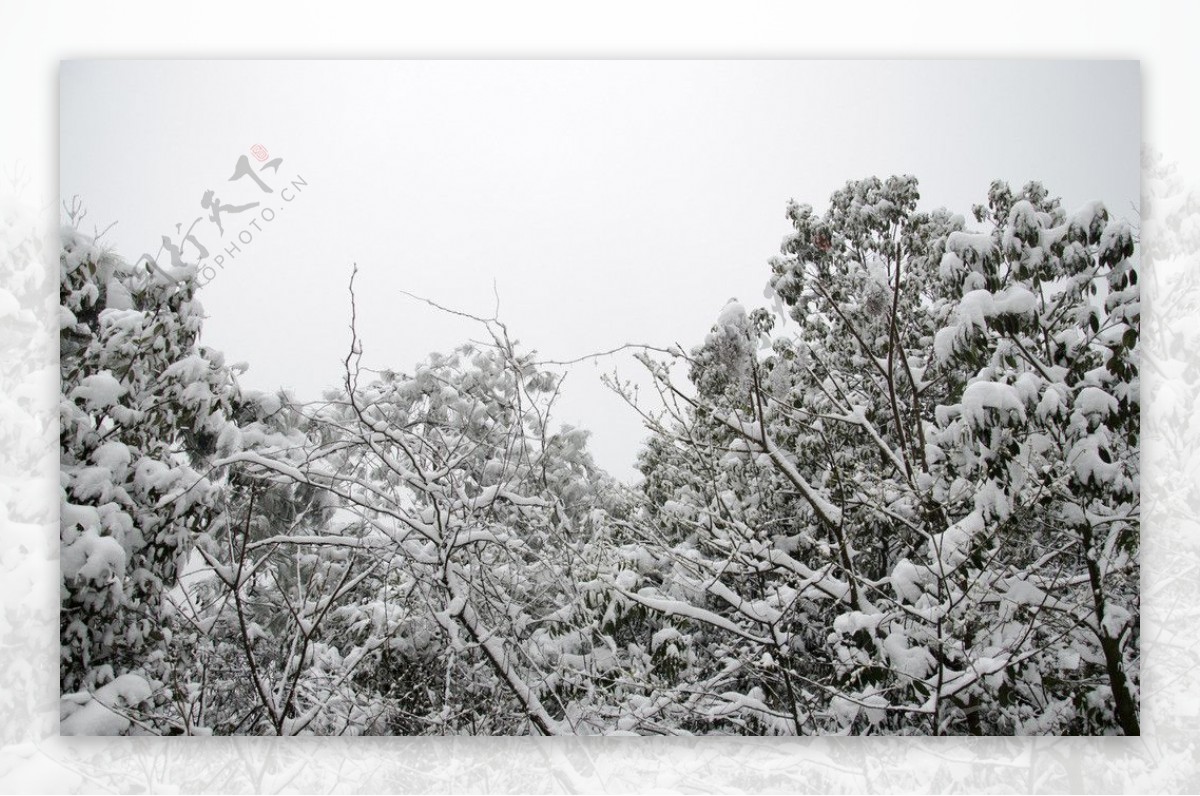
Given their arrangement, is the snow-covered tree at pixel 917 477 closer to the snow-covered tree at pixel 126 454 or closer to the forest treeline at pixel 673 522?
the forest treeline at pixel 673 522

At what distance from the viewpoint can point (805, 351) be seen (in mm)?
3785

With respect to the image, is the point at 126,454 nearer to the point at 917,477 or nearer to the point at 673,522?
the point at 673,522

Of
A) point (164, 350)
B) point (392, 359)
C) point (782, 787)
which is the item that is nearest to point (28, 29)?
point (164, 350)

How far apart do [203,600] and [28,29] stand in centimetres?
173

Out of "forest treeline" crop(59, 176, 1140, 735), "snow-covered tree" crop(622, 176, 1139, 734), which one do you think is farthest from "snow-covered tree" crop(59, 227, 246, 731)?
"snow-covered tree" crop(622, 176, 1139, 734)

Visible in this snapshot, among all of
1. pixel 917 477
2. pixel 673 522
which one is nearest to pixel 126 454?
pixel 673 522

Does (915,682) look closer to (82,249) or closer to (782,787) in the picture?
(782,787)

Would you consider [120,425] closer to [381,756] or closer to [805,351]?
[381,756]

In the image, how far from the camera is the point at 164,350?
3.73m

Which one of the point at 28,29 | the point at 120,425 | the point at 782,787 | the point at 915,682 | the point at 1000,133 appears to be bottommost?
the point at 782,787

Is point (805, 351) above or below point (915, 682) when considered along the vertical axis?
above

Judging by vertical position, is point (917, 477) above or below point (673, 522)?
above

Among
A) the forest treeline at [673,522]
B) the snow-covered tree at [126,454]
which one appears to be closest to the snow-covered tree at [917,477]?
the forest treeline at [673,522]

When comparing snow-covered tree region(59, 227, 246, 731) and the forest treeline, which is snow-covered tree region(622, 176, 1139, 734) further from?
snow-covered tree region(59, 227, 246, 731)
